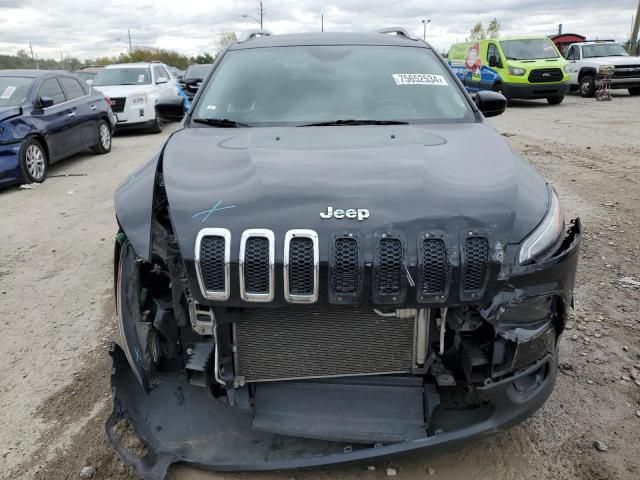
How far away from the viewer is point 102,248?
5172 mm

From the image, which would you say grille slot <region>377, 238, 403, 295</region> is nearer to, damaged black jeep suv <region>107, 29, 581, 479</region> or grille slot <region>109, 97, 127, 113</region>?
damaged black jeep suv <region>107, 29, 581, 479</region>

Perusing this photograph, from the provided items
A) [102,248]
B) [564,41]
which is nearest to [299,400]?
[102,248]

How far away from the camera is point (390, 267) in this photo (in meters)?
1.94

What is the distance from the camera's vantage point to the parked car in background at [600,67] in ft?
57.6

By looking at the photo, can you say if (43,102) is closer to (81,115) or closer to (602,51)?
(81,115)

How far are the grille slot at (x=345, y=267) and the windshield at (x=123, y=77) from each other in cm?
1288

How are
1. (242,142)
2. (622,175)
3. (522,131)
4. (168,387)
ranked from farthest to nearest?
(522,131), (622,175), (242,142), (168,387)

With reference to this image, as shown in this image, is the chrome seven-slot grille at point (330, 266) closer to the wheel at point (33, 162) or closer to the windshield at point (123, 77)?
the wheel at point (33, 162)

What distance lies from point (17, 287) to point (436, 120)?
3.40 m

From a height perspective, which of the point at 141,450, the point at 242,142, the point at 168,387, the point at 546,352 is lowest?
the point at 141,450

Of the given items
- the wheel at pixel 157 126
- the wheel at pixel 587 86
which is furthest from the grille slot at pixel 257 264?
the wheel at pixel 587 86

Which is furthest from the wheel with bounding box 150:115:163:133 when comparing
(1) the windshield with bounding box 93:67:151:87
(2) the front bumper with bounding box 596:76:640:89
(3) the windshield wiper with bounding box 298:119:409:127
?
(2) the front bumper with bounding box 596:76:640:89

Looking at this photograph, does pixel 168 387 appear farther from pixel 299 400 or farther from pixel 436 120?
pixel 436 120

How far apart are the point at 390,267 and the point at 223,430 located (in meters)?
1.05
